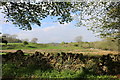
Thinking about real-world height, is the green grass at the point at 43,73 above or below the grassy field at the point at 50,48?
below

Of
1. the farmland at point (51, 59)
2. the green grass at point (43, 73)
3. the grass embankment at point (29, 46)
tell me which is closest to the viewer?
the green grass at point (43, 73)

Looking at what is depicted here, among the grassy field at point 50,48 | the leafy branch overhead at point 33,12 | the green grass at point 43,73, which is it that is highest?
the leafy branch overhead at point 33,12

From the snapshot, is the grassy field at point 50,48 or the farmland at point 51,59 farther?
the grassy field at point 50,48

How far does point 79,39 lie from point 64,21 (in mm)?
1084

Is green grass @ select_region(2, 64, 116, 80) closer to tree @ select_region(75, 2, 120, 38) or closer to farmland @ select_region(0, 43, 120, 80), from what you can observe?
farmland @ select_region(0, 43, 120, 80)

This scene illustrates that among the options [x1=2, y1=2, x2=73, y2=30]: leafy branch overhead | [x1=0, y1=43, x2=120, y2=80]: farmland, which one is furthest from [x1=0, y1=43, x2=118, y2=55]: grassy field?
[x1=2, y1=2, x2=73, y2=30]: leafy branch overhead

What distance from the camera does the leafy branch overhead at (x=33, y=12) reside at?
525 centimetres

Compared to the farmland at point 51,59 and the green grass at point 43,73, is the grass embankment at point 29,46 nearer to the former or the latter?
the farmland at point 51,59

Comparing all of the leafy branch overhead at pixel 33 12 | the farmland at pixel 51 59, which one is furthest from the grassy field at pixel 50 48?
the leafy branch overhead at pixel 33 12

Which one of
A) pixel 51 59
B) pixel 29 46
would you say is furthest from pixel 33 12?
pixel 51 59

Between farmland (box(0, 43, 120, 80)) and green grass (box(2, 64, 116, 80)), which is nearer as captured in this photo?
green grass (box(2, 64, 116, 80))

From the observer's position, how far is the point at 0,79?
13.0ft

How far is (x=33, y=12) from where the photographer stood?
5453 mm

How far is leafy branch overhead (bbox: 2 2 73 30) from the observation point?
5.25 meters
